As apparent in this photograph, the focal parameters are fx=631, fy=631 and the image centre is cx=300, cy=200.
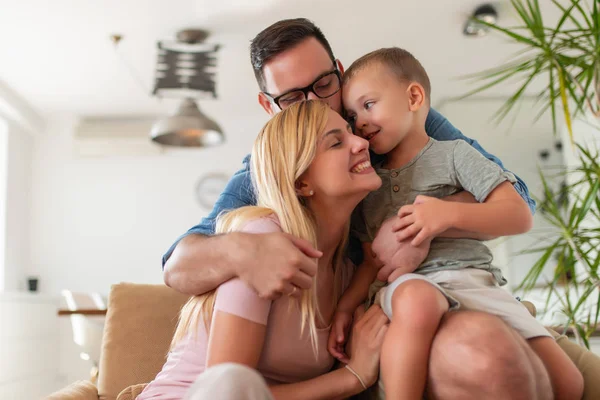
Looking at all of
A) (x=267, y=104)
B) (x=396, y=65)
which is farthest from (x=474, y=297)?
(x=267, y=104)

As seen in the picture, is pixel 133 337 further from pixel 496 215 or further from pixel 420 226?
pixel 496 215

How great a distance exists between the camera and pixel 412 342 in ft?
3.71

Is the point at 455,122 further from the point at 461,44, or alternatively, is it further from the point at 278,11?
the point at 278,11

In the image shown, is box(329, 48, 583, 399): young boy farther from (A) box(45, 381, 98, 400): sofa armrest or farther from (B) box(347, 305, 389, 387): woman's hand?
(A) box(45, 381, 98, 400): sofa armrest

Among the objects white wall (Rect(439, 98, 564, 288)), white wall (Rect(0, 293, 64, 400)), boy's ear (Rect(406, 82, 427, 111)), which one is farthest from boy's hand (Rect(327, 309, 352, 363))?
white wall (Rect(439, 98, 564, 288))

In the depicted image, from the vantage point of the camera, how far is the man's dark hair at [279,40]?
179 centimetres

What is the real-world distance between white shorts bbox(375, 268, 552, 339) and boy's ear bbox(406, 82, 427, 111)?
43 cm

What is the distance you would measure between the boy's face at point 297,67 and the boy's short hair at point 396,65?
158 mm

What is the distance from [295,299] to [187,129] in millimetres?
3154

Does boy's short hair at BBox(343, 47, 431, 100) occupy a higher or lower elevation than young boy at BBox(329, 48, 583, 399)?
higher

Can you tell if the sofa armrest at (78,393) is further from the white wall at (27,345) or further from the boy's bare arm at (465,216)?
the white wall at (27,345)

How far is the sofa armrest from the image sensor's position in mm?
1564

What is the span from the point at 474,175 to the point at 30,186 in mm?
6551

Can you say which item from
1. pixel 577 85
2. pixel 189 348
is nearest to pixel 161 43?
pixel 577 85
